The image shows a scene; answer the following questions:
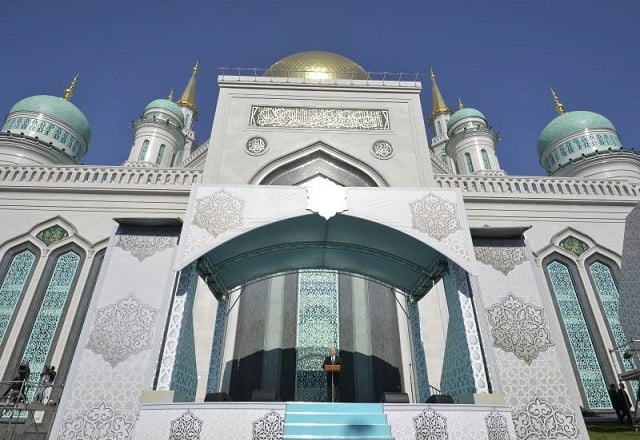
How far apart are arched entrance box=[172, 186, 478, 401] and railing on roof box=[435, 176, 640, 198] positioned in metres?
3.74

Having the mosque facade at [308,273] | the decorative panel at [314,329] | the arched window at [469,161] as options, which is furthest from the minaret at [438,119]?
the decorative panel at [314,329]

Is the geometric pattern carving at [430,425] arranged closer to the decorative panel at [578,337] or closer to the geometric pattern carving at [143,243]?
the geometric pattern carving at [143,243]

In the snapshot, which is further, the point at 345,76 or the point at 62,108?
the point at 345,76

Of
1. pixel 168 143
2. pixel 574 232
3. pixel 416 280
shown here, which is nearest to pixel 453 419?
pixel 416 280

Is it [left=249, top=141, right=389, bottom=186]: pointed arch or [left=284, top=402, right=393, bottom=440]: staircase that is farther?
[left=249, top=141, right=389, bottom=186]: pointed arch

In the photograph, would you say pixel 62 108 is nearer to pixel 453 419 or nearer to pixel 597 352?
pixel 453 419

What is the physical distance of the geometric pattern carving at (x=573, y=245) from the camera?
32.6ft

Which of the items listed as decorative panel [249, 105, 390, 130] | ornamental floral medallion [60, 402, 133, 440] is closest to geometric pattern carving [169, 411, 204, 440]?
ornamental floral medallion [60, 402, 133, 440]

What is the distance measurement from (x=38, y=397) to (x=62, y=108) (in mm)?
9525

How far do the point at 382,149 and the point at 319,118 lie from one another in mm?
1877

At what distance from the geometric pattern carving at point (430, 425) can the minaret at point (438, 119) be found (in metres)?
18.4

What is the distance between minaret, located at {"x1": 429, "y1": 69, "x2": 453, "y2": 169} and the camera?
71.7 feet

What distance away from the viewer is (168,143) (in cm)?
1535

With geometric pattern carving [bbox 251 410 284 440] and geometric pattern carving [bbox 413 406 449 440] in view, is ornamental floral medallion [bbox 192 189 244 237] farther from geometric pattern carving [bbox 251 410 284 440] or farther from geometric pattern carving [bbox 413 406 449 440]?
geometric pattern carving [bbox 413 406 449 440]
